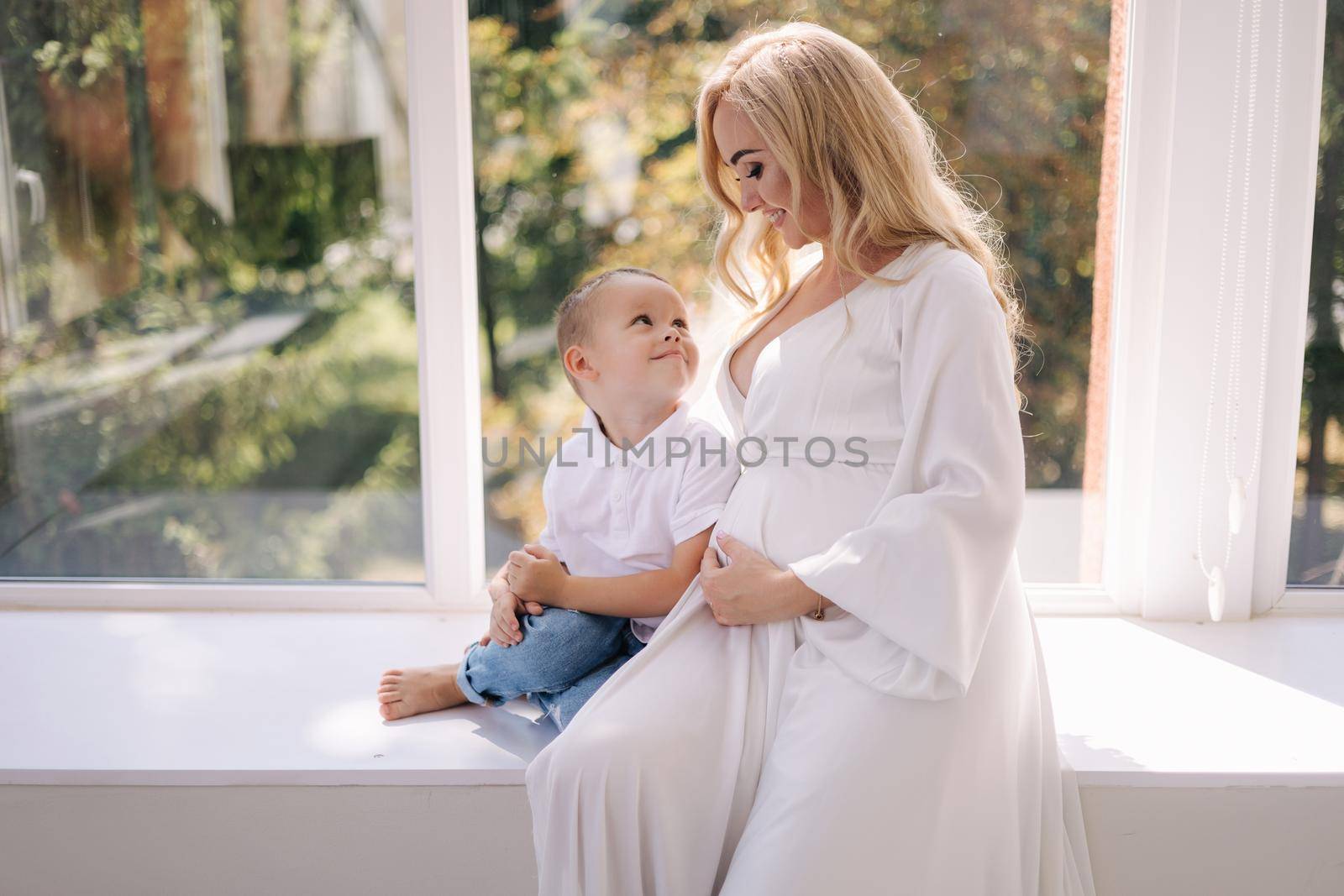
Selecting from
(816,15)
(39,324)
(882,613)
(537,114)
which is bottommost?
(882,613)

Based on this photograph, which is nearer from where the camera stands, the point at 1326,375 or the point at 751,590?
the point at 751,590

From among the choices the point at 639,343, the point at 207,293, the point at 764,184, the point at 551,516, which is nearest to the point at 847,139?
the point at 764,184

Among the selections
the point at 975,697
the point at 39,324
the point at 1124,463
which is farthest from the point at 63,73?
the point at 1124,463

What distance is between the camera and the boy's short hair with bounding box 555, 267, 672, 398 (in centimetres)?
153

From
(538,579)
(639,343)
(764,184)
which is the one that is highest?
(764,184)

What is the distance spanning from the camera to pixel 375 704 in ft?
5.25

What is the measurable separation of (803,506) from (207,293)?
1287 millimetres

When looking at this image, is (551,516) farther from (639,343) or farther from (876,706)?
(876,706)

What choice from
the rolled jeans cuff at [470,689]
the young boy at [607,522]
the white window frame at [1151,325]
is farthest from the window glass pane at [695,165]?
the rolled jeans cuff at [470,689]

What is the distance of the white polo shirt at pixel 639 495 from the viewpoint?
148cm

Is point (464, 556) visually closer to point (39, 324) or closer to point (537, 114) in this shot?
point (537, 114)

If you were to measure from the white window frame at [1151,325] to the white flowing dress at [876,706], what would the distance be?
2.29 feet

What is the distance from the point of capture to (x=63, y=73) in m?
1.92

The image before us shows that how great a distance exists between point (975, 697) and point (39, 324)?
1870 mm
